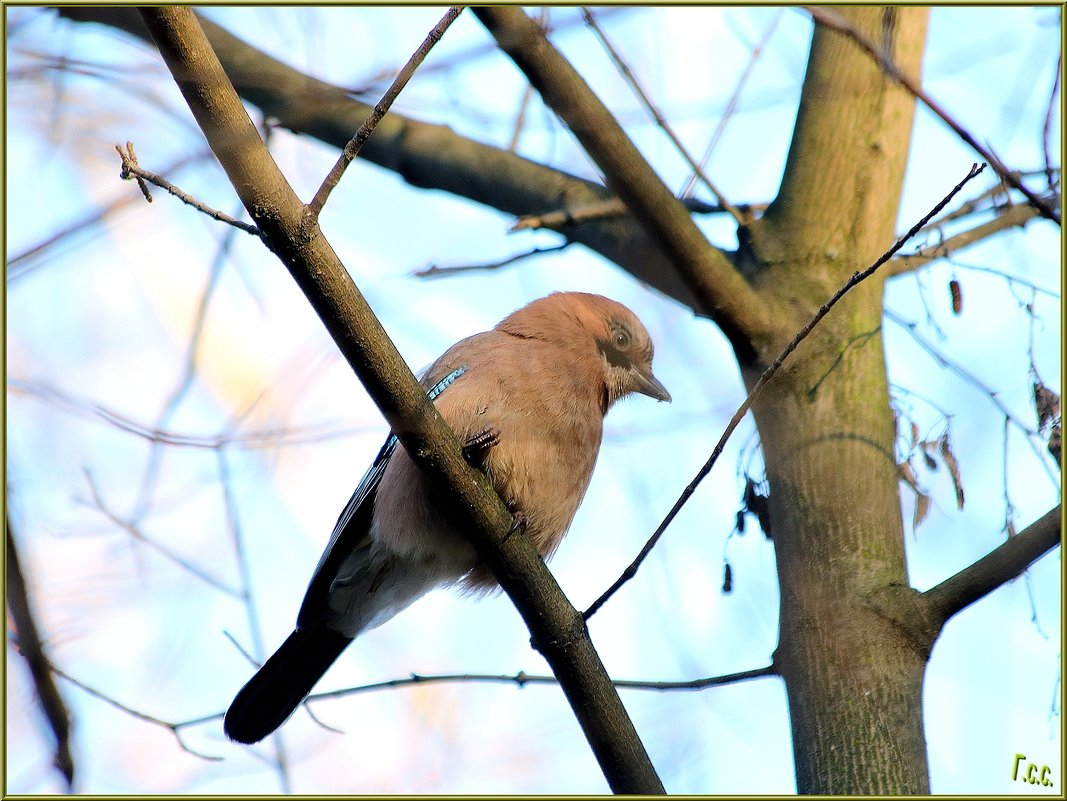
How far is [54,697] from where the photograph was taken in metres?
2.35

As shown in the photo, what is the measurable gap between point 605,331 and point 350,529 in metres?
1.66

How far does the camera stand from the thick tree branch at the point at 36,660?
2.27m

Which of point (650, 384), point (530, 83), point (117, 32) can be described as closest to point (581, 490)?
point (650, 384)

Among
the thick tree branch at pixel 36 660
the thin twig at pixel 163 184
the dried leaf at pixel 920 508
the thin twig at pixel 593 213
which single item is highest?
the thin twig at pixel 593 213

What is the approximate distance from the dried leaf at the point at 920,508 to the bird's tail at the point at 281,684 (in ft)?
9.10

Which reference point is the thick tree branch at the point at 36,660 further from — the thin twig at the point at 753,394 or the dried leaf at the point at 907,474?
the dried leaf at the point at 907,474

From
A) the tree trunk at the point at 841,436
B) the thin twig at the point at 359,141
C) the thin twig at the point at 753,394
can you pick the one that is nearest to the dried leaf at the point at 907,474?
the tree trunk at the point at 841,436

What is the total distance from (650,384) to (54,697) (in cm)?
363

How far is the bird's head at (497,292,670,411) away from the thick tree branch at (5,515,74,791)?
3100 millimetres

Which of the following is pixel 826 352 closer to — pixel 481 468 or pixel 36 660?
pixel 481 468

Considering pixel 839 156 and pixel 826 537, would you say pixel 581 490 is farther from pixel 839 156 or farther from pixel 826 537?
pixel 839 156

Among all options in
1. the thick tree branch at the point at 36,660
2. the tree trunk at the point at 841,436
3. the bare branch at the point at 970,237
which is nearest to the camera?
the thick tree branch at the point at 36,660

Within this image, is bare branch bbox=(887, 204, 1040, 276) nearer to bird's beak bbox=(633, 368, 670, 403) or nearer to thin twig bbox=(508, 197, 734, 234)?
thin twig bbox=(508, 197, 734, 234)

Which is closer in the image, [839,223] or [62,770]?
[62,770]
